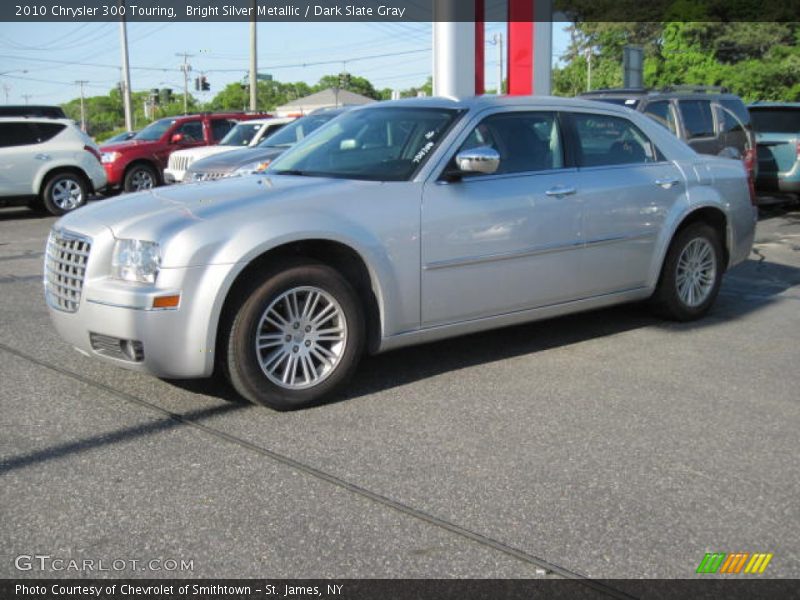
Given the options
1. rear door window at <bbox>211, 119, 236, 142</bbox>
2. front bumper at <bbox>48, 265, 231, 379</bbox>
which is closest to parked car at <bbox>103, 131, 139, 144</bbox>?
rear door window at <bbox>211, 119, 236, 142</bbox>

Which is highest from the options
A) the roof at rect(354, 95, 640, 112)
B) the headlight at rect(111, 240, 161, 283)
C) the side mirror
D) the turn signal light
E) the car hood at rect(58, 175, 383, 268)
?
the roof at rect(354, 95, 640, 112)

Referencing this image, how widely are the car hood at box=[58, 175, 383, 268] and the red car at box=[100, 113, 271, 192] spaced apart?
13163 mm

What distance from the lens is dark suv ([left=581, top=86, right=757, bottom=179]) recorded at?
11.9m

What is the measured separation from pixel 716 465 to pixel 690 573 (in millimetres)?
1026

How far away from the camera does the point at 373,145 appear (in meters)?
5.62

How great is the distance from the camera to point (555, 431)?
441 cm

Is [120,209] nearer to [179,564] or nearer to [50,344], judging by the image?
[50,344]

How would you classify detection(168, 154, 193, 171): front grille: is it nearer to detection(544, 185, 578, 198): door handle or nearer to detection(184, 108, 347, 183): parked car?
detection(184, 108, 347, 183): parked car

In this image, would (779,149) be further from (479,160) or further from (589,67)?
(589,67)

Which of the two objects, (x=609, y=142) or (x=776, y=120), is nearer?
(x=609, y=142)

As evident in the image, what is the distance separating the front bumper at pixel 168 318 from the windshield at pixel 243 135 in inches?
467

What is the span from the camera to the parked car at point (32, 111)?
15625mm

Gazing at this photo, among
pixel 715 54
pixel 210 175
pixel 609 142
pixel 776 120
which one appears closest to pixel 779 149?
pixel 776 120

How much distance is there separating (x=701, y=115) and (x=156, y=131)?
11456 millimetres
